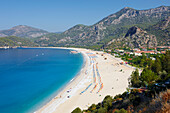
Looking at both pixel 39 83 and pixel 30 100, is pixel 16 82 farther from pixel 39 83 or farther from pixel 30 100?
pixel 30 100

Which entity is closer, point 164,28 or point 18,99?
point 18,99

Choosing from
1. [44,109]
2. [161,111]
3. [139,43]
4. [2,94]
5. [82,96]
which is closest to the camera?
[161,111]

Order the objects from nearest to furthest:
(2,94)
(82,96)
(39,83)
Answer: (82,96) < (2,94) < (39,83)

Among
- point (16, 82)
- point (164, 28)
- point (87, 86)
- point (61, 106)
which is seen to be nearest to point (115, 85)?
point (87, 86)

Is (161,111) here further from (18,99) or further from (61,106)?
(18,99)

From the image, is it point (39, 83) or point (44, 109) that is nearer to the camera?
point (44, 109)

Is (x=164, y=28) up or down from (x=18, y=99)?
up

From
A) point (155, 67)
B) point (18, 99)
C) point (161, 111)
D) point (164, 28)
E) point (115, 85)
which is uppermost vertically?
point (164, 28)

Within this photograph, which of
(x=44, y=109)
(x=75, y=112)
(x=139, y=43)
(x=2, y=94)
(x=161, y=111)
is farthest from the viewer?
(x=139, y=43)

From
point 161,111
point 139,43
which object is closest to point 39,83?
point 161,111
